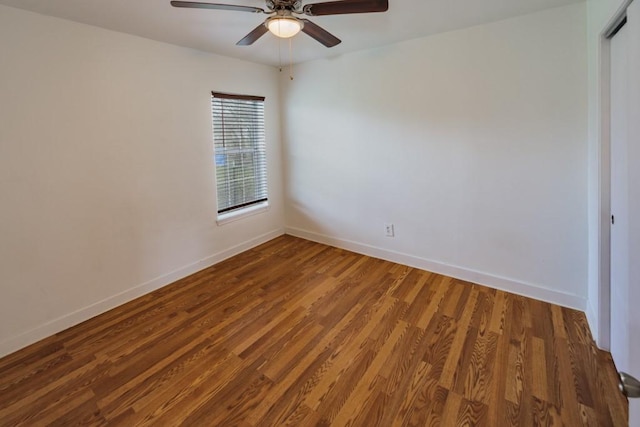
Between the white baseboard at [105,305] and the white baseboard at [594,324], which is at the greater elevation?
the white baseboard at [105,305]

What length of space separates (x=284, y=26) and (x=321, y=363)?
2177 mm

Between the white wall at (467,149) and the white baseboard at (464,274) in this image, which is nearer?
the white wall at (467,149)

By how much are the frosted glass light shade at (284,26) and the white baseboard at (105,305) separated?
2509mm

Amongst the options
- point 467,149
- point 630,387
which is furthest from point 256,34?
point 630,387

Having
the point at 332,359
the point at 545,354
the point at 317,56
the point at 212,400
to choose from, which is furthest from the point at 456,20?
the point at 212,400

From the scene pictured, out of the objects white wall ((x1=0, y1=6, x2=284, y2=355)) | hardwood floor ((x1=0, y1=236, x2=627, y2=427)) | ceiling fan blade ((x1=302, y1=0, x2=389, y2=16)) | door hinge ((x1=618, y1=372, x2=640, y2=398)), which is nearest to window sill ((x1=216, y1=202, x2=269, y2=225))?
white wall ((x1=0, y1=6, x2=284, y2=355))

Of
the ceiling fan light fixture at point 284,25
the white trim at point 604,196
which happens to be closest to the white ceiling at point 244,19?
the ceiling fan light fixture at point 284,25

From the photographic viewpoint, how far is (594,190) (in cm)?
221

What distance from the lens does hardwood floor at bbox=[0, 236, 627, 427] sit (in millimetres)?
1683

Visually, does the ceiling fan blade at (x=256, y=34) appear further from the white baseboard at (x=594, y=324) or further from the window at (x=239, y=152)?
the white baseboard at (x=594, y=324)

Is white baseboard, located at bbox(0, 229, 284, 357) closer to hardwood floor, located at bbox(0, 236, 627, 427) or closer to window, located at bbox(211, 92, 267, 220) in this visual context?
hardwood floor, located at bbox(0, 236, 627, 427)

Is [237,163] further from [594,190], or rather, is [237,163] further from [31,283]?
[594,190]

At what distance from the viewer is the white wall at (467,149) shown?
247cm

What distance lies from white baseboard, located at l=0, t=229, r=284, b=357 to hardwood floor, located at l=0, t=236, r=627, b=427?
0.07m
